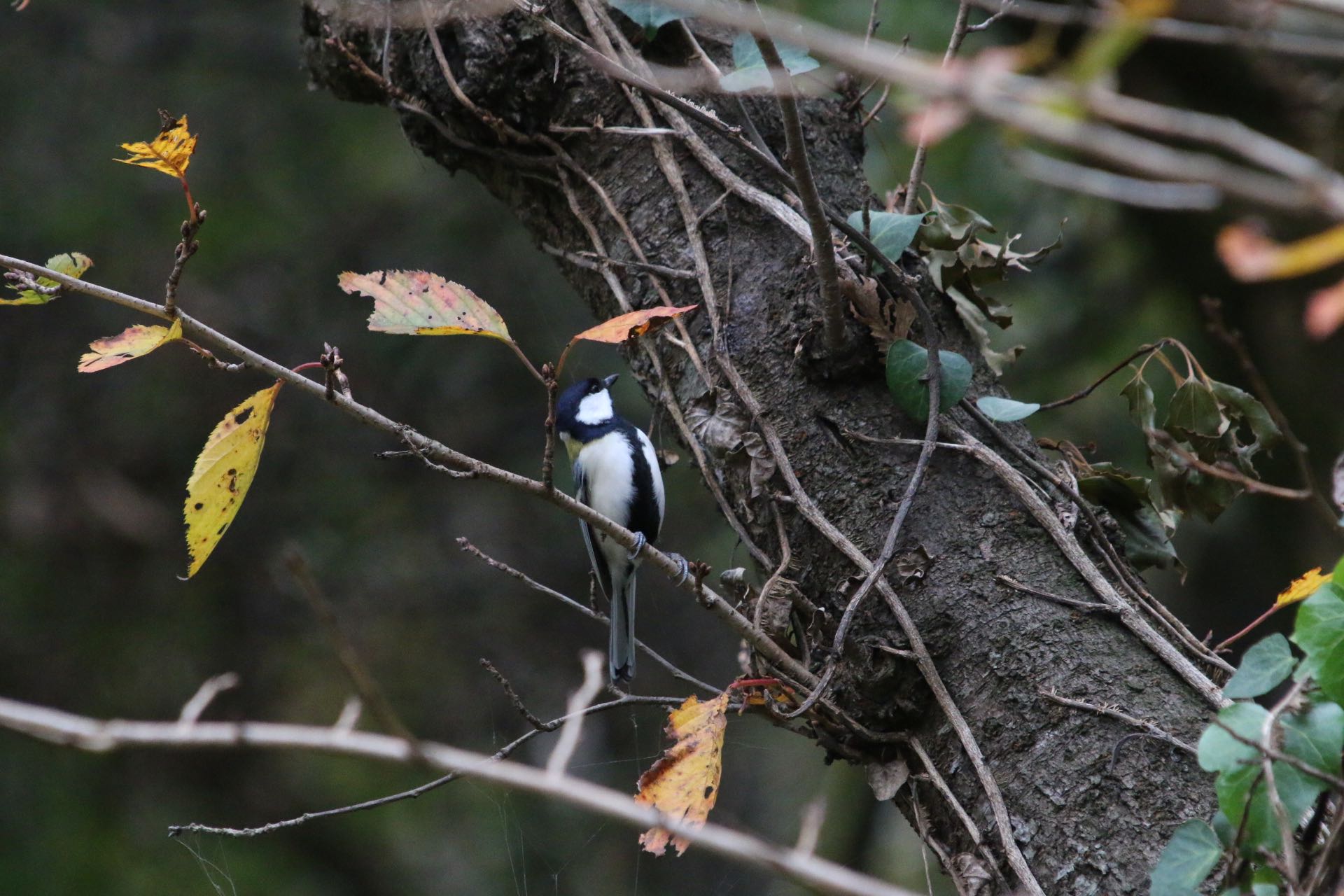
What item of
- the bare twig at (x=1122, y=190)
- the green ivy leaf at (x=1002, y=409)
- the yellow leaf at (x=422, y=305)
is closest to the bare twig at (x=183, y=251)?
the yellow leaf at (x=422, y=305)

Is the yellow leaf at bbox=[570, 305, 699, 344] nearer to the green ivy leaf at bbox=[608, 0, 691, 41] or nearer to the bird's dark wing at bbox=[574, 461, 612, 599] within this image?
the green ivy leaf at bbox=[608, 0, 691, 41]

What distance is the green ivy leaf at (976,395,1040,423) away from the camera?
219 cm

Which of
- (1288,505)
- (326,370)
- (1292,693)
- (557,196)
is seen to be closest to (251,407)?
(326,370)

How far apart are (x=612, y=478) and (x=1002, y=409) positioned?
6.63ft

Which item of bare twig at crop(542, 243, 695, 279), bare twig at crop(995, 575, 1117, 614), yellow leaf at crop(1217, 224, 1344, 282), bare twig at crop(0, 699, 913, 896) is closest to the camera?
yellow leaf at crop(1217, 224, 1344, 282)

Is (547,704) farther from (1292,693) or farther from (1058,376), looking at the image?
(1292,693)

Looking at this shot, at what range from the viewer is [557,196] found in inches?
109

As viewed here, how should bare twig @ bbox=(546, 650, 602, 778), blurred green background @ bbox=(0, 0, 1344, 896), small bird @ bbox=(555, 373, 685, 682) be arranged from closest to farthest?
bare twig @ bbox=(546, 650, 602, 778) < small bird @ bbox=(555, 373, 685, 682) < blurred green background @ bbox=(0, 0, 1344, 896)

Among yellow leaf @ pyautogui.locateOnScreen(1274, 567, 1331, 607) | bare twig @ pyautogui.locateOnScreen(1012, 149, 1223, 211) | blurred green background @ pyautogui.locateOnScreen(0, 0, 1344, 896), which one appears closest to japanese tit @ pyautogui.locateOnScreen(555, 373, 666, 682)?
blurred green background @ pyautogui.locateOnScreen(0, 0, 1344, 896)

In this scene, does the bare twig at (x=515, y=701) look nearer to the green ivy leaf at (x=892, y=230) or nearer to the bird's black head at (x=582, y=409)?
the green ivy leaf at (x=892, y=230)

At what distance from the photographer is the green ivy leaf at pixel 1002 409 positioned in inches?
86.1

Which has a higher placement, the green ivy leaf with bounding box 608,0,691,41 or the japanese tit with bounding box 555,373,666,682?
the green ivy leaf with bounding box 608,0,691,41

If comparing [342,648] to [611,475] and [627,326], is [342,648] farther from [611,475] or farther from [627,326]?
[611,475]

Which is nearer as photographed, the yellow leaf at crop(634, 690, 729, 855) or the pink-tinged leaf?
the pink-tinged leaf
